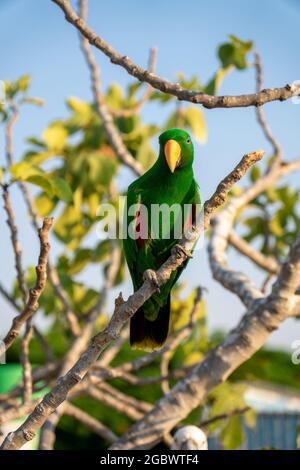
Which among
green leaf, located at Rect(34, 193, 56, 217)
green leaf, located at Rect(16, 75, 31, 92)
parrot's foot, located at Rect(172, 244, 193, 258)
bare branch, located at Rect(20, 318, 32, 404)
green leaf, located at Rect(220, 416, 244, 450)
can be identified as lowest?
green leaf, located at Rect(220, 416, 244, 450)

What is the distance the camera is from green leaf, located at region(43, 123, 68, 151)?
4172 mm

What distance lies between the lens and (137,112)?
4.29 meters

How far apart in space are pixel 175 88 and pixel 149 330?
2.34 feet

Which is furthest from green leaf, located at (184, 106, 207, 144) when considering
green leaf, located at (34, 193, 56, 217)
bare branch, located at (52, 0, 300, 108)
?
bare branch, located at (52, 0, 300, 108)

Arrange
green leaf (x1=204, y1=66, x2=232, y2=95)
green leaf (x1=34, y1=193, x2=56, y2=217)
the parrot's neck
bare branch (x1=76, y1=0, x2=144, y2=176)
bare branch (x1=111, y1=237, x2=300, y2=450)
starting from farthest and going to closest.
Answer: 1. green leaf (x1=34, y1=193, x2=56, y2=217)
2. bare branch (x1=76, y1=0, x2=144, y2=176)
3. green leaf (x1=204, y1=66, x2=232, y2=95)
4. bare branch (x1=111, y1=237, x2=300, y2=450)
5. the parrot's neck

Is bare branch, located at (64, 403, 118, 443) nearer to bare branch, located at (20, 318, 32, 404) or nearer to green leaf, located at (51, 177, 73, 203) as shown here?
bare branch, located at (20, 318, 32, 404)

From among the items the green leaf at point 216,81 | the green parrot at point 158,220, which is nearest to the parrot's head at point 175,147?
the green parrot at point 158,220

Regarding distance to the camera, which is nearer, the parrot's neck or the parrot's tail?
the parrot's neck

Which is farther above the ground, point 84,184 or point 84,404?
point 84,184

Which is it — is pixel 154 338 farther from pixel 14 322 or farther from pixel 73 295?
pixel 73 295

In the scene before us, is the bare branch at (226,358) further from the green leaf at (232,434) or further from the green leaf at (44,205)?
the green leaf at (44,205)

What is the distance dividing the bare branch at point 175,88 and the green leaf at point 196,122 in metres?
2.35

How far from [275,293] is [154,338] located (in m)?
0.64
